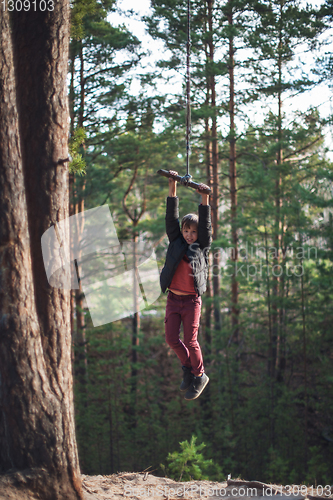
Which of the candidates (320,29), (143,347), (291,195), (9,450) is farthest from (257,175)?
(9,450)

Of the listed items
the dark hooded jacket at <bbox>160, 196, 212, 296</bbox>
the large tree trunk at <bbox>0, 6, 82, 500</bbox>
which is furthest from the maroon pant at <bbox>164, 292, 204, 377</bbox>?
the large tree trunk at <bbox>0, 6, 82, 500</bbox>

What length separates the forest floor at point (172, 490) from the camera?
4.18 meters

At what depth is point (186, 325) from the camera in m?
4.16

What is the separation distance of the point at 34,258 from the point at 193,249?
1511 millimetres

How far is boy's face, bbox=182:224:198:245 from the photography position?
13.5 feet

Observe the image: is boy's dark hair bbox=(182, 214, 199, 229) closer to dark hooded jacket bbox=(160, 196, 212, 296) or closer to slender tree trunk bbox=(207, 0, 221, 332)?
dark hooded jacket bbox=(160, 196, 212, 296)

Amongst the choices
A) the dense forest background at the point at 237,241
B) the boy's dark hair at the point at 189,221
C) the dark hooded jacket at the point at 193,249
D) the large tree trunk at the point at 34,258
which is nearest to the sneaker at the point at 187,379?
the dark hooded jacket at the point at 193,249

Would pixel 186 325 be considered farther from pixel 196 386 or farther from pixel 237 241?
pixel 237 241

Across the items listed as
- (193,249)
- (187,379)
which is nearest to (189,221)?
(193,249)

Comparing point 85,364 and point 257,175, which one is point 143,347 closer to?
point 85,364

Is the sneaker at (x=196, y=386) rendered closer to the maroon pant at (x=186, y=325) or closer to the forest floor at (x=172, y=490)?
the maroon pant at (x=186, y=325)

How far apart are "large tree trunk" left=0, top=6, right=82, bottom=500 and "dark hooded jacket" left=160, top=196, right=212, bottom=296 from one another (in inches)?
40.8

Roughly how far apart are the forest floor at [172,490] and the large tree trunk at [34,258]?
82 cm

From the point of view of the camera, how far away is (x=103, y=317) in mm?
15758
